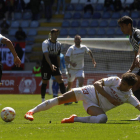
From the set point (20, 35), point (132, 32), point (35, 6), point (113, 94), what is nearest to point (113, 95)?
point (113, 94)

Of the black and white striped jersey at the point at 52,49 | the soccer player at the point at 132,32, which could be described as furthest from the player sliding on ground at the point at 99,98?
the black and white striped jersey at the point at 52,49

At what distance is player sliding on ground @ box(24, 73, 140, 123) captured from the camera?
18.4 ft

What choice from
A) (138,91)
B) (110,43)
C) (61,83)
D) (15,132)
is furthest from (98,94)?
(110,43)

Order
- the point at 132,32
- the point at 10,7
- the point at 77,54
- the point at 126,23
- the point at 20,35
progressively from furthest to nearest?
the point at 10,7 < the point at 20,35 < the point at 77,54 < the point at 132,32 < the point at 126,23

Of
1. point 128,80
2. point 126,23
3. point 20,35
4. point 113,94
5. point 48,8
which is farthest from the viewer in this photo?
point 48,8

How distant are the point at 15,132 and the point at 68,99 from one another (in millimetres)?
1505

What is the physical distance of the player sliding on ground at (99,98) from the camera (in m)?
5.60

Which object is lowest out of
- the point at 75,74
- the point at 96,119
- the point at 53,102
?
the point at 75,74

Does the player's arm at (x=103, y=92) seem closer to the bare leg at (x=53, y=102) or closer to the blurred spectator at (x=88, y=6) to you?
the bare leg at (x=53, y=102)

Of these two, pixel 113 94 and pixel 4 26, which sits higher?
pixel 113 94

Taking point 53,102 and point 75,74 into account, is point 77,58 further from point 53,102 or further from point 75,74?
point 53,102

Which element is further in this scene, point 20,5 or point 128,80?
point 20,5

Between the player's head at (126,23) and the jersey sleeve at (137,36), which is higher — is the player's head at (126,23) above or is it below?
above

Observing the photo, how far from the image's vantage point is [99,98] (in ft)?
19.2
